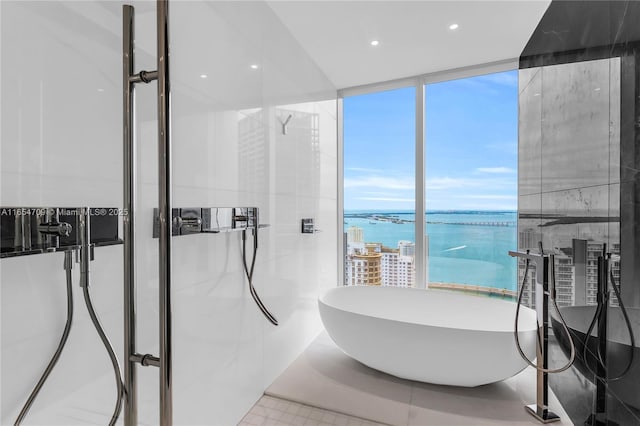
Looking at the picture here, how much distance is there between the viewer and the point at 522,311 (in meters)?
2.28

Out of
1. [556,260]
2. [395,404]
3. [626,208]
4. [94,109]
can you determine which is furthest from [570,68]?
[94,109]

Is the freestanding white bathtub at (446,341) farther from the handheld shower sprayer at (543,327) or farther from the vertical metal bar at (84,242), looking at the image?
the vertical metal bar at (84,242)

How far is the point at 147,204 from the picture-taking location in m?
1.29

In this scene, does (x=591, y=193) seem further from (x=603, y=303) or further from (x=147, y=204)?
(x=147, y=204)

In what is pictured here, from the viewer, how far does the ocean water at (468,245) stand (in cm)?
294

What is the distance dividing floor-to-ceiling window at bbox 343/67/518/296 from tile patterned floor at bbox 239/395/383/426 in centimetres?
163

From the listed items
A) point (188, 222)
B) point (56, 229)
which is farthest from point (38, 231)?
point (188, 222)

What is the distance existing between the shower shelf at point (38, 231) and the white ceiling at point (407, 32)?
6.05ft

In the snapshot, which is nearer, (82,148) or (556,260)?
(82,148)

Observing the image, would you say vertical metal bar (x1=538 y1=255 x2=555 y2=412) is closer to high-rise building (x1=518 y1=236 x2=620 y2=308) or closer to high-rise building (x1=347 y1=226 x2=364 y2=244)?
high-rise building (x1=518 y1=236 x2=620 y2=308)

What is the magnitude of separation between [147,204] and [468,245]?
2736mm

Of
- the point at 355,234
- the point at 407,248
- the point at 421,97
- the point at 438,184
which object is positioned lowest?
the point at 407,248

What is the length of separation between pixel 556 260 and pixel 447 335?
780 millimetres

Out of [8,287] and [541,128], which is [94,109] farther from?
[541,128]
